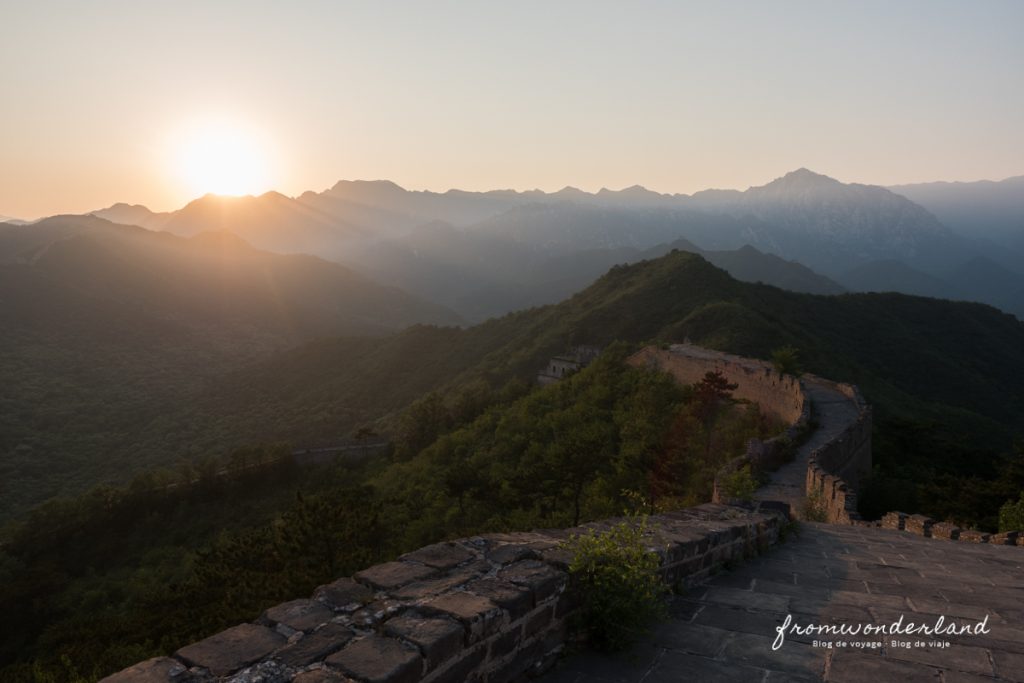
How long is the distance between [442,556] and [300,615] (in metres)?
1.00

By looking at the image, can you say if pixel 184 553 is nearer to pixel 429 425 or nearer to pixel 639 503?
pixel 429 425

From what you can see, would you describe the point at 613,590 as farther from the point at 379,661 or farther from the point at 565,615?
the point at 379,661

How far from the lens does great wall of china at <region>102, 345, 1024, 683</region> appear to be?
112 inches

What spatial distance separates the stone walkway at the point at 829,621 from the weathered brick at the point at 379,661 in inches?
43.6

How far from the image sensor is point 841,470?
1449 centimetres

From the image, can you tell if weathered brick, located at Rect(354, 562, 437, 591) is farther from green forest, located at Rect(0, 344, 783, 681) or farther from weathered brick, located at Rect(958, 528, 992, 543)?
weathered brick, located at Rect(958, 528, 992, 543)

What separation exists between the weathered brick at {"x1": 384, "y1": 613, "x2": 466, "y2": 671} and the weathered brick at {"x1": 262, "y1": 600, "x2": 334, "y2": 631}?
40 cm

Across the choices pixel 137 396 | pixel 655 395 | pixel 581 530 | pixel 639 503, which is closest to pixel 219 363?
pixel 137 396

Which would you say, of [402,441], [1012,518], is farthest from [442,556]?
[402,441]

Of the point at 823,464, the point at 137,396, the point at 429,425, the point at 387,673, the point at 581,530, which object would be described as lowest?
the point at 137,396

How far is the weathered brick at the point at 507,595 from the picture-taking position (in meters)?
3.33

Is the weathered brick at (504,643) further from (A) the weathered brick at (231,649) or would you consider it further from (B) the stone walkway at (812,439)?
(B) the stone walkway at (812,439)

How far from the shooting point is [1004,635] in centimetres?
407

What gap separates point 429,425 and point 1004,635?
106 feet
